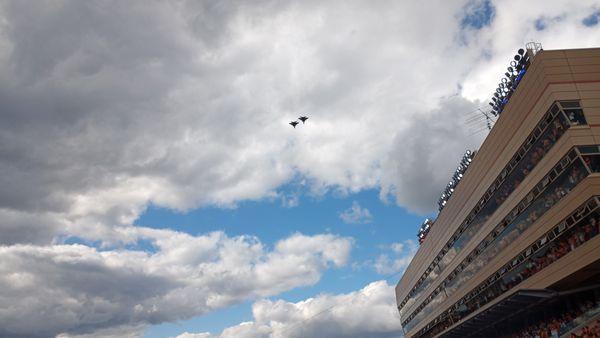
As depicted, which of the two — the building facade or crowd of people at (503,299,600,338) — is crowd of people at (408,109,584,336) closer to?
the building facade

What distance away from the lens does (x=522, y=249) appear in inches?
1594

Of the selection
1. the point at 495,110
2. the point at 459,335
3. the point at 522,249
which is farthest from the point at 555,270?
the point at 459,335

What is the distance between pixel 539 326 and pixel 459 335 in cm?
2205

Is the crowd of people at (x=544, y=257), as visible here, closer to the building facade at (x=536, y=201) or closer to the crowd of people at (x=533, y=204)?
the building facade at (x=536, y=201)

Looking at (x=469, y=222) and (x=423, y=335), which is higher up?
(x=469, y=222)

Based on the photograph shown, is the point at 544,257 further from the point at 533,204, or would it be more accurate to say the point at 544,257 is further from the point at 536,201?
the point at 536,201

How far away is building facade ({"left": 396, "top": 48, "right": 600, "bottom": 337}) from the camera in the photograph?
32375 millimetres

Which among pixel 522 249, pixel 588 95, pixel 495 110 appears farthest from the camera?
pixel 495 110

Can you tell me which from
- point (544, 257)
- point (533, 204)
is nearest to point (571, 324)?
point (544, 257)

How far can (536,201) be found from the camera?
3744 centimetres

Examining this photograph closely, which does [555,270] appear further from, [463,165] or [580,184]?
[463,165]

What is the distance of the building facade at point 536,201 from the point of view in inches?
1275

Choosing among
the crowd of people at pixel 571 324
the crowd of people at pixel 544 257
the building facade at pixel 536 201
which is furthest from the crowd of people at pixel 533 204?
the crowd of people at pixel 571 324

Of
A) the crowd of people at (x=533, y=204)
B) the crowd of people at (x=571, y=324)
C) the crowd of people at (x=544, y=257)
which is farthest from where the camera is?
the crowd of people at (x=533, y=204)
